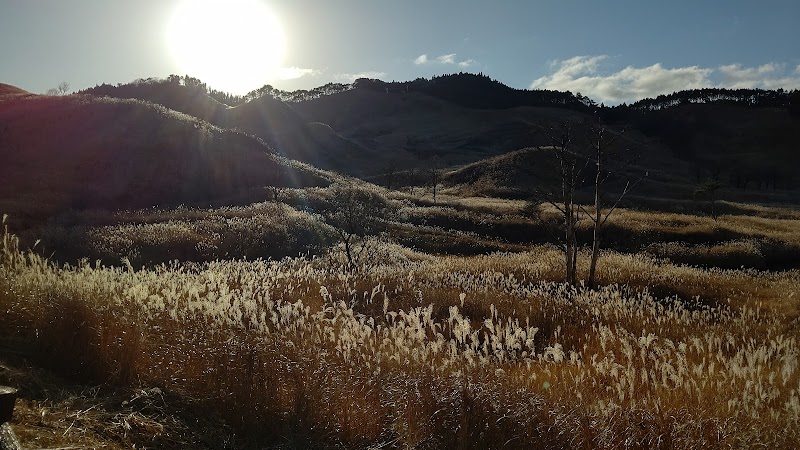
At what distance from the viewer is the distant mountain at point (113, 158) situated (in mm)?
37156

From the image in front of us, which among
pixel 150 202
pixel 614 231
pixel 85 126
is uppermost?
pixel 85 126

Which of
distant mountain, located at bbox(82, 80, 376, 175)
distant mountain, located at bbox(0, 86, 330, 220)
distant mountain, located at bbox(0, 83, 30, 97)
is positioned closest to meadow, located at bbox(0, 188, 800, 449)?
distant mountain, located at bbox(0, 86, 330, 220)

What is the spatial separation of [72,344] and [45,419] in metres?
1.62

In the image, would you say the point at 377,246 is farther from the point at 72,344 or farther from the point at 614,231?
the point at 72,344

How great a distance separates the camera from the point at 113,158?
42594 mm

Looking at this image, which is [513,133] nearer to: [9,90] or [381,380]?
[9,90]

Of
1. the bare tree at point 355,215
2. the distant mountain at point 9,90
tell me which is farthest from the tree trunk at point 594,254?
the distant mountain at point 9,90

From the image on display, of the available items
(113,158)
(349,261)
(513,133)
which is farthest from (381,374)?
(513,133)

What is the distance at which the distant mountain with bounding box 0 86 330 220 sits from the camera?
37.2 m

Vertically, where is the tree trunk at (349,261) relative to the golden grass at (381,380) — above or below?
below

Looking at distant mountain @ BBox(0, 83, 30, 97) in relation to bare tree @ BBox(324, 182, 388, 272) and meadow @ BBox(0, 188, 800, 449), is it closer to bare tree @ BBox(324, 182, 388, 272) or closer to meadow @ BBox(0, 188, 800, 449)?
bare tree @ BBox(324, 182, 388, 272)

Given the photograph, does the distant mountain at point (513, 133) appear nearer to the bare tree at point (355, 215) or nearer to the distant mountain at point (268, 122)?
the distant mountain at point (268, 122)

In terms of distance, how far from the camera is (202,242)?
23297 mm

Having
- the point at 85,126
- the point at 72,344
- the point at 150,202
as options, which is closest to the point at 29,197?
the point at 150,202
